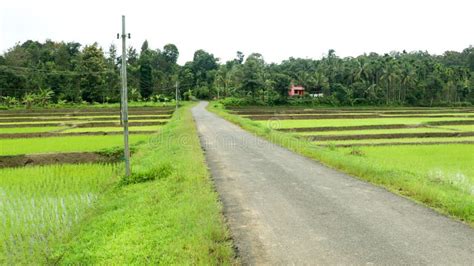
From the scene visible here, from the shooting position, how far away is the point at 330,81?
228 feet

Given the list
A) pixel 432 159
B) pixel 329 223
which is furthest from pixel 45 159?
pixel 432 159

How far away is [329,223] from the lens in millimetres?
6453

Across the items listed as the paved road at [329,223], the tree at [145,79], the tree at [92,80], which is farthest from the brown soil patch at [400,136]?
the tree at [145,79]

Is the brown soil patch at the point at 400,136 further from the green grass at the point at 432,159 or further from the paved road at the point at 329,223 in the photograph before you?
the paved road at the point at 329,223

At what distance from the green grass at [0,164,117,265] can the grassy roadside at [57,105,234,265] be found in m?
0.45

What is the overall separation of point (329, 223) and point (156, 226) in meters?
2.75

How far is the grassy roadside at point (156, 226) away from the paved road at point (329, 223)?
38 cm

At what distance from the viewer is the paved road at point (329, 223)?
521 cm

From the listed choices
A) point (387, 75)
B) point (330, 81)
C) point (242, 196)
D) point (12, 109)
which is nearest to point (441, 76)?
point (387, 75)

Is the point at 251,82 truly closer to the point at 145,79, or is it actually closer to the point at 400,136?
the point at 145,79

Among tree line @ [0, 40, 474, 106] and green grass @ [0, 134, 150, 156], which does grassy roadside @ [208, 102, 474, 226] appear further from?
tree line @ [0, 40, 474, 106]

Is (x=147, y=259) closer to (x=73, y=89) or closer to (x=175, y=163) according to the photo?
(x=175, y=163)

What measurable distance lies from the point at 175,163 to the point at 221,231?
6291 millimetres

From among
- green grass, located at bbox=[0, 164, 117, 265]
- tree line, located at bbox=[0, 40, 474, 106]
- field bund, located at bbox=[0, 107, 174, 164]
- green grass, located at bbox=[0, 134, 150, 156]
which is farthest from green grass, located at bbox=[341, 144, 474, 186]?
tree line, located at bbox=[0, 40, 474, 106]
